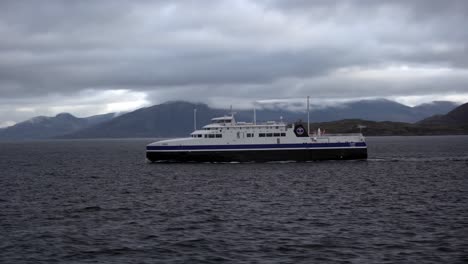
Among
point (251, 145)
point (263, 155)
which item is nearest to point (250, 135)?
point (251, 145)

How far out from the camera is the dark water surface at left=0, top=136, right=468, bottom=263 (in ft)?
82.1

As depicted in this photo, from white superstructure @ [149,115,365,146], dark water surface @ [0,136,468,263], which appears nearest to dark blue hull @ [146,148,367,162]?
white superstructure @ [149,115,365,146]

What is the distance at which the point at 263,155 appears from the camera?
79500mm

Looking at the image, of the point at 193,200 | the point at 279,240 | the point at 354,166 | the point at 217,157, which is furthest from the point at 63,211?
the point at 354,166

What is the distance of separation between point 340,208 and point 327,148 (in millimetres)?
43508

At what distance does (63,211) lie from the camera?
38.5 m

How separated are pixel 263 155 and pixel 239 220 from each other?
1821 inches

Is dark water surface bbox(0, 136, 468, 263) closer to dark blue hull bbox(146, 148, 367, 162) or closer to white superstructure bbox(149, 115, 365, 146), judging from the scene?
dark blue hull bbox(146, 148, 367, 162)

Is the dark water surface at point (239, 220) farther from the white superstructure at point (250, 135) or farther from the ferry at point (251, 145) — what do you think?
the white superstructure at point (250, 135)

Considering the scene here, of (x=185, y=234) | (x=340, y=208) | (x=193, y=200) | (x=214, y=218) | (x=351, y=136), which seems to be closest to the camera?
(x=185, y=234)

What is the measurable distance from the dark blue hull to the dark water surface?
56.6 feet

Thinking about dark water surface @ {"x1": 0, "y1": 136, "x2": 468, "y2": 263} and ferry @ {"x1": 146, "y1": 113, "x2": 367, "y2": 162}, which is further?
ferry @ {"x1": 146, "y1": 113, "x2": 367, "y2": 162}

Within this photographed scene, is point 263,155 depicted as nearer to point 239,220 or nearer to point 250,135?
point 250,135

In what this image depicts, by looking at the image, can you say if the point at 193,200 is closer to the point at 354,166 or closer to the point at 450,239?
the point at 450,239
